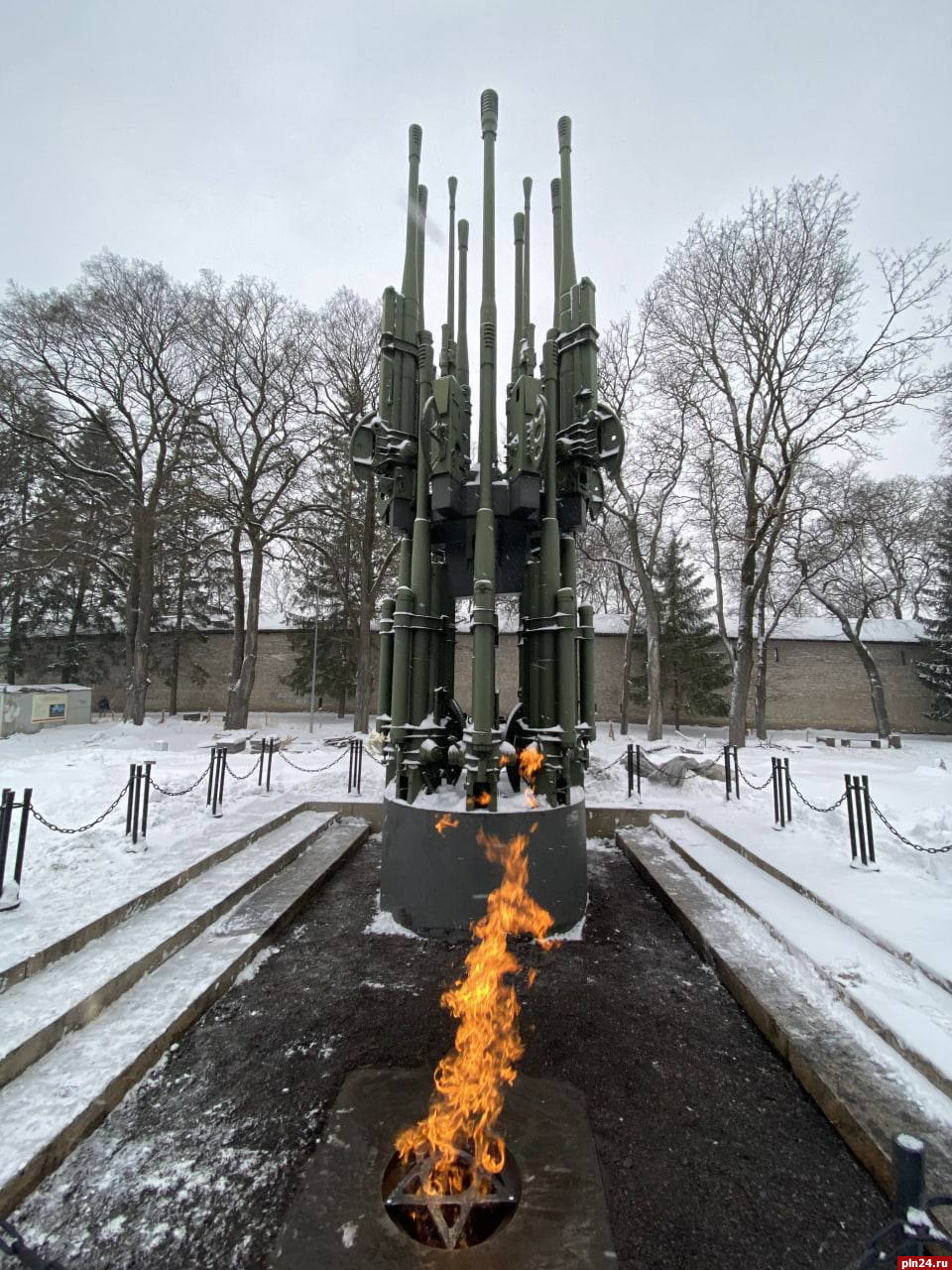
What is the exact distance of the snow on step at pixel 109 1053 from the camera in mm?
2967

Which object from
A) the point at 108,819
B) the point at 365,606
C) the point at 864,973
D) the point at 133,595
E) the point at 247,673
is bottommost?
the point at 864,973

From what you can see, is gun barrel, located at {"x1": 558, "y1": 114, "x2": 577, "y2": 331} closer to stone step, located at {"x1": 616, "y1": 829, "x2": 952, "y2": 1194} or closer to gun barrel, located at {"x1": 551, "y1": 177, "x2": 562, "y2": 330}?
gun barrel, located at {"x1": 551, "y1": 177, "x2": 562, "y2": 330}

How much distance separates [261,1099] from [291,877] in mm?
3928

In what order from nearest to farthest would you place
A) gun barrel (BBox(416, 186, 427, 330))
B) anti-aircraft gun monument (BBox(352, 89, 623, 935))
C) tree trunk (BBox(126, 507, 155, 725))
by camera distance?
1. anti-aircraft gun monument (BBox(352, 89, 623, 935))
2. gun barrel (BBox(416, 186, 427, 330))
3. tree trunk (BBox(126, 507, 155, 725))

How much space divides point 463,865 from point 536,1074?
2.17 meters

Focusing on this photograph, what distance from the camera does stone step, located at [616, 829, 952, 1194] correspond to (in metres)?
3.12

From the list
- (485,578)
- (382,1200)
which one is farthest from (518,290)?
(382,1200)

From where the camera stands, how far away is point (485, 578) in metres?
6.52

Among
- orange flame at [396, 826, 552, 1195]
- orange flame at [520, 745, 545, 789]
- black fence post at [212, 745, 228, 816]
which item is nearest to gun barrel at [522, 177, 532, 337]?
orange flame at [520, 745, 545, 789]

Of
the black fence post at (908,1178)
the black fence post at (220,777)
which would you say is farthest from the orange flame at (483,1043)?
the black fence post at (220,777)

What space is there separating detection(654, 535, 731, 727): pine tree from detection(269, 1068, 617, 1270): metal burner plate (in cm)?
3089

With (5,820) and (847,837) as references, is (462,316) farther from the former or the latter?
(847,837)

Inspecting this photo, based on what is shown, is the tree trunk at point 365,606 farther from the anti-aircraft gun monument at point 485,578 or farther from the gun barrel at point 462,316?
the anti-aircraft gun monument at point 485,578

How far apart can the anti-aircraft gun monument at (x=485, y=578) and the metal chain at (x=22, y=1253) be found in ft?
12.6
